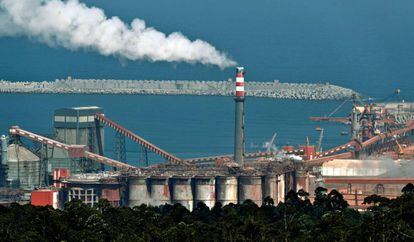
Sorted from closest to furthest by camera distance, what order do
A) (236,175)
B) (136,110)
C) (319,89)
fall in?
(236,175)
(136,110)
(319,89)

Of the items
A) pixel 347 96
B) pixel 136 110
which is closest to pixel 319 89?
pixel 347 96

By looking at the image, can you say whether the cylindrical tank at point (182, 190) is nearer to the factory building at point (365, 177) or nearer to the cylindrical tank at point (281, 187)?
the cylindrical tank at point (281, 187)

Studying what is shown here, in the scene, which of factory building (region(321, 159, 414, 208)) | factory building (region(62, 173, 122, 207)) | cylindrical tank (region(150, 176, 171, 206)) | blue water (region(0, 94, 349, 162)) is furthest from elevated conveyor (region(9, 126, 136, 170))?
blue water (region(0, 94, 349, 162))

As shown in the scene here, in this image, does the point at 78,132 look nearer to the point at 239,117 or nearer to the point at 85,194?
the point at 239,117

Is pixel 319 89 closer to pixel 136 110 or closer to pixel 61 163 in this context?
pixel 136 110

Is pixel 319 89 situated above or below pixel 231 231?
above

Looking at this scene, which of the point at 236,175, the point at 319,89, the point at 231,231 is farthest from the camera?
the point at 319,89

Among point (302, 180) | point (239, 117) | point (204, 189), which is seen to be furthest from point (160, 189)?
point (239, 117)
